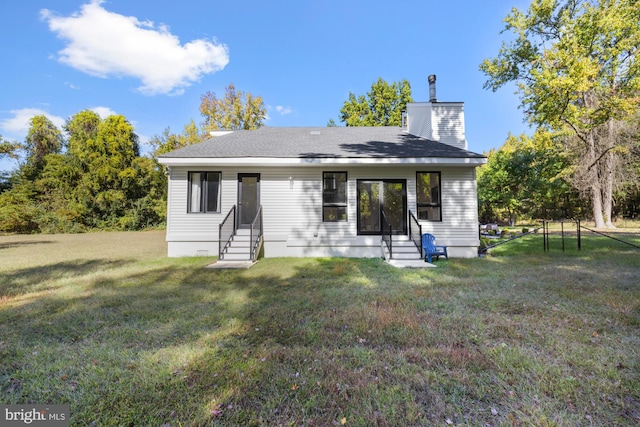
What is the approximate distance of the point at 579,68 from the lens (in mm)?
12602

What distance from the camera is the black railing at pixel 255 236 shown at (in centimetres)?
770

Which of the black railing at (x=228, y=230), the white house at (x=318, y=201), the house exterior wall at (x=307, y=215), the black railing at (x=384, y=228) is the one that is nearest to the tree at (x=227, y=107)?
the white house at (x=318, y=201)

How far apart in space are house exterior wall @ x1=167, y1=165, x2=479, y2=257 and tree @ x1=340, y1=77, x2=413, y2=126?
658 inches

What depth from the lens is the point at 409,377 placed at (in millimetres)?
2145

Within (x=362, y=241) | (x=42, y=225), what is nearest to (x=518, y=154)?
(x=362, y=241)

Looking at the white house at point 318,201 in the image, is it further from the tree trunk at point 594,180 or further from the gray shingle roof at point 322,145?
the tree trunk at point 594,180

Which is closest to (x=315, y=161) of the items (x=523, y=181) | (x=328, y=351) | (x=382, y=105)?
(x=328, y=351)

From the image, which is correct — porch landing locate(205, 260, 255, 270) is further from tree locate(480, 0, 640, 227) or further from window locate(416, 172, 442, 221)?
tree locate(480, 0, 640, 227)

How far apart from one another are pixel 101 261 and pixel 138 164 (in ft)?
56.1

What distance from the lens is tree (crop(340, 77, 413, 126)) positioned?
2409 centimetres

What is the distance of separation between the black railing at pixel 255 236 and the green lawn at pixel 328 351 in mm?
2527

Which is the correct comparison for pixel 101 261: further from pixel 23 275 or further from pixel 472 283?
pixel 472 283

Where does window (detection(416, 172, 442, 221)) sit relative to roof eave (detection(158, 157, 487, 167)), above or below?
below

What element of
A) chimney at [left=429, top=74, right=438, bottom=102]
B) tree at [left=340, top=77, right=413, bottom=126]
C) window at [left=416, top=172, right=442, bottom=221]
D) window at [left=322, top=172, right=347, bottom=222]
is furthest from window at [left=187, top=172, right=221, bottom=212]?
tree at [left=340, top=77, right=413, bottom=126]
